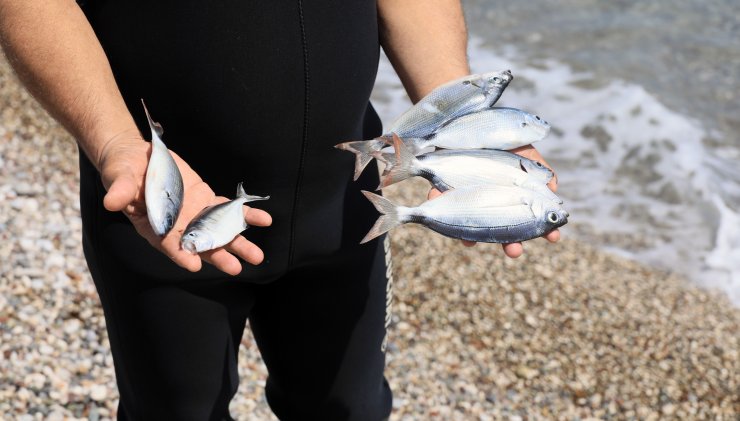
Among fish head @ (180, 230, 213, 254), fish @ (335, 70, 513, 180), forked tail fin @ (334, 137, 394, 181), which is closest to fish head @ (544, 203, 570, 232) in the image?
fish @ (335, 70, 513, 180)

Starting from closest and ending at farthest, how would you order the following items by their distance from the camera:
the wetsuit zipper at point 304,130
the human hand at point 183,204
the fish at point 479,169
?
the human hand at point 183,204 < the wetsuit zipper at point 304,130 < the fish at point 479,169

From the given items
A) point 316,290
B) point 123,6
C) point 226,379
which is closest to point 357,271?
point 316,290

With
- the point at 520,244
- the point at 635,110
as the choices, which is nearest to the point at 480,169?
the point at 520,244

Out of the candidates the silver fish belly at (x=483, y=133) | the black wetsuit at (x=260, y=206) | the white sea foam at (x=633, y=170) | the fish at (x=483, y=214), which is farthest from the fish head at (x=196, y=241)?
the white sea foam at (x=633, y=170)

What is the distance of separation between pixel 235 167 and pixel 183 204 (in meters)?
0.20

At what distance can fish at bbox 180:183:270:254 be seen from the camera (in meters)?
1.82

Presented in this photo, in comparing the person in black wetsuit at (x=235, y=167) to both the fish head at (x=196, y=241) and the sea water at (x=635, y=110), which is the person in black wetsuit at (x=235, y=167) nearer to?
the fish head at (x=196, y=241)

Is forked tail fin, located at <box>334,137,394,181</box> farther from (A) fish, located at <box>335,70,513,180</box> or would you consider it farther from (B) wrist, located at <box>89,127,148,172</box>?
(B) wrist, located at <box>89,127,148,172</box>

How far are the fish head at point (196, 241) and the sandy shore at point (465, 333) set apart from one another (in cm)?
269

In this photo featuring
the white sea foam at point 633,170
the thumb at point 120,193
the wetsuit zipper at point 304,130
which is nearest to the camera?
the thumb at point 120,193

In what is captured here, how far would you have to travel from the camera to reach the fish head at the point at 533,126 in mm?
2252

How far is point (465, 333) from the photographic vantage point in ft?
17.4

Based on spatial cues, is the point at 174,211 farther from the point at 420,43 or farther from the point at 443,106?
the point at 420,43

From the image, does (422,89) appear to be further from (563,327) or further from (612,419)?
(563,327)
